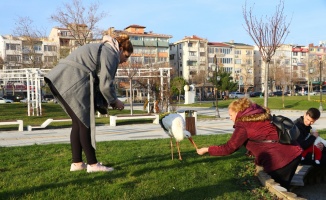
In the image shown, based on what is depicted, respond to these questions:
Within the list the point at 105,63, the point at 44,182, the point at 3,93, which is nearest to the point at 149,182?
the point at 44,182

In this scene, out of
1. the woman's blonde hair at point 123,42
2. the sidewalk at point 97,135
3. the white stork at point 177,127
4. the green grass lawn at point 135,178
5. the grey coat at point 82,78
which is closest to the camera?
the green grass lawn at point 135,178

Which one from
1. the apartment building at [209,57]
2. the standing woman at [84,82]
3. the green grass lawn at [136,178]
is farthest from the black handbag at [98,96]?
the apartment building at [209,57]

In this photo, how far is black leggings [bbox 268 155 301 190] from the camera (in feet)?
13.5

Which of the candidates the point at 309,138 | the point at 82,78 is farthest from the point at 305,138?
the point at 82,78

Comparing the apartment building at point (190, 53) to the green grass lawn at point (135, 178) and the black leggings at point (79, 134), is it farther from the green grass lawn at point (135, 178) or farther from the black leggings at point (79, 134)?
the black leggings at point (79, 134)

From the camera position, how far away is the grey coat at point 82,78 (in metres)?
3.74

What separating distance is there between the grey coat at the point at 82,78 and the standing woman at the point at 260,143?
130 cm

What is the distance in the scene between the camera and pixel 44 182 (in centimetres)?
380

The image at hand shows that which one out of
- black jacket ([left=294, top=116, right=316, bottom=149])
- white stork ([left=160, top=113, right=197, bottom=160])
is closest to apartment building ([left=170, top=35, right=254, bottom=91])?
black jacket ([left=294, top=116, right=316, bottom=149])

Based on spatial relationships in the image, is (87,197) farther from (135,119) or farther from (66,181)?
(135,119)

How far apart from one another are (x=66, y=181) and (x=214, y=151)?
1700mm

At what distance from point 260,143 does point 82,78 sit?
220 cm

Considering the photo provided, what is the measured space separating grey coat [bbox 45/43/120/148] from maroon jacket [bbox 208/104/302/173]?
1.42 meters

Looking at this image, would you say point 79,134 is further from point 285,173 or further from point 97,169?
point 285,173
